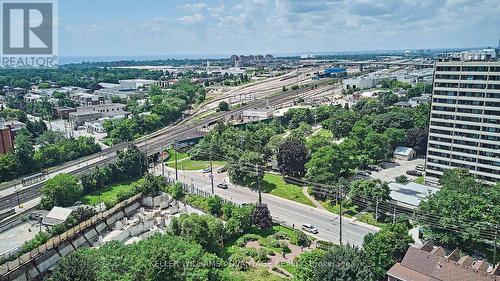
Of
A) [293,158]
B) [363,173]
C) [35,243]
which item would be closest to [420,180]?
[363,173]

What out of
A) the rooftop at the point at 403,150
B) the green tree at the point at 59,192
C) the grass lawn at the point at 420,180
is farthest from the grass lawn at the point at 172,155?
the grass lawn at the point at 420,180

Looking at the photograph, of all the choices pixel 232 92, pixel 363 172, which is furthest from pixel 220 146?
pixel 232 92

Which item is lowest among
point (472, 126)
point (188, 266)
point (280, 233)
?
point (280, 233)

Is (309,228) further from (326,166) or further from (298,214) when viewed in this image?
(326,166)

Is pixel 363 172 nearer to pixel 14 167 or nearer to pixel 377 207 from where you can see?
pixel 377 207

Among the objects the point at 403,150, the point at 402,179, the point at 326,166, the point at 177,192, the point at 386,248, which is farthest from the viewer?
the point at 403,150

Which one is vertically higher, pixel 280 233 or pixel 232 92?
pixel 232 92
